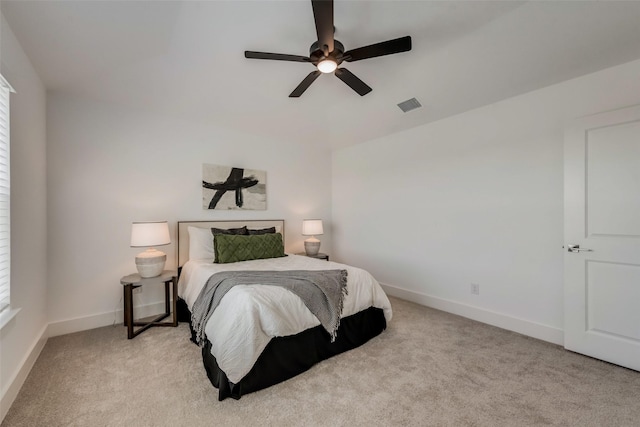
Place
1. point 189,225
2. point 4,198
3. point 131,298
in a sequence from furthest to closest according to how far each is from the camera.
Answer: point 189,225
point 131,298
point 4,198

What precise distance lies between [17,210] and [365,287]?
2.83m

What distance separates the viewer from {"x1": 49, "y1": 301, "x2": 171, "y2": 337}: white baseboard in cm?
287

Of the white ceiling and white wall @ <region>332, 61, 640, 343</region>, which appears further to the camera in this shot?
white wall @ <region>332, 61, 640, 343</region>

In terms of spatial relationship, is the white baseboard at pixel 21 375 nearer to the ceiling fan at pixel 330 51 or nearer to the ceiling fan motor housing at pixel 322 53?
the ceiling fan at pixel 330 51

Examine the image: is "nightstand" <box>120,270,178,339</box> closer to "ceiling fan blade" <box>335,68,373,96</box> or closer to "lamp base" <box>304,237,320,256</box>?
"lamp base" <box>304,237,320,256</box>

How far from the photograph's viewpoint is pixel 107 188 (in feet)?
10.3

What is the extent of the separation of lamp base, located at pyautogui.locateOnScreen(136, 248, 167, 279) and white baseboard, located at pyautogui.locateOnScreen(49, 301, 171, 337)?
2.26 feet

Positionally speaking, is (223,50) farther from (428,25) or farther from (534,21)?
(534,21)

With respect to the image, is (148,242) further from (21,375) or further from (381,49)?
(381,49)

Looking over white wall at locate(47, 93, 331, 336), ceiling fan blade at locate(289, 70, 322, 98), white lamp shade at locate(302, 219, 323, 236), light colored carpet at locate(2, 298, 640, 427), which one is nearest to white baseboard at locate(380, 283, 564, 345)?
light colored carpet at locate(2, 298, 640, 427)

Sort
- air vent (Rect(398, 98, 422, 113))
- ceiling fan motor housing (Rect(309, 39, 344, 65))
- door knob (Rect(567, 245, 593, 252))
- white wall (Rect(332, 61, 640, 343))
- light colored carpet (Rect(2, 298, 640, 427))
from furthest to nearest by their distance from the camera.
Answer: air vent (Rect(398, 98, 422, 113)) → white wall (Rect(332, 61, 640, 343)) → door knob (Rect(567, 245, 593, 252)) → ceiling fan motor housing (Rect(309, 39, 344, 65)) → light colored carpet (Rect(2, 298, 640, 427))

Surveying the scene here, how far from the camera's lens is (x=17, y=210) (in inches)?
80.8

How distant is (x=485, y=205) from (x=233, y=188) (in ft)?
10.6

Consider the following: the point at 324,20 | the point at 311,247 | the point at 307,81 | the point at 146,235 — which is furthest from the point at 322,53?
the point at 311,247
